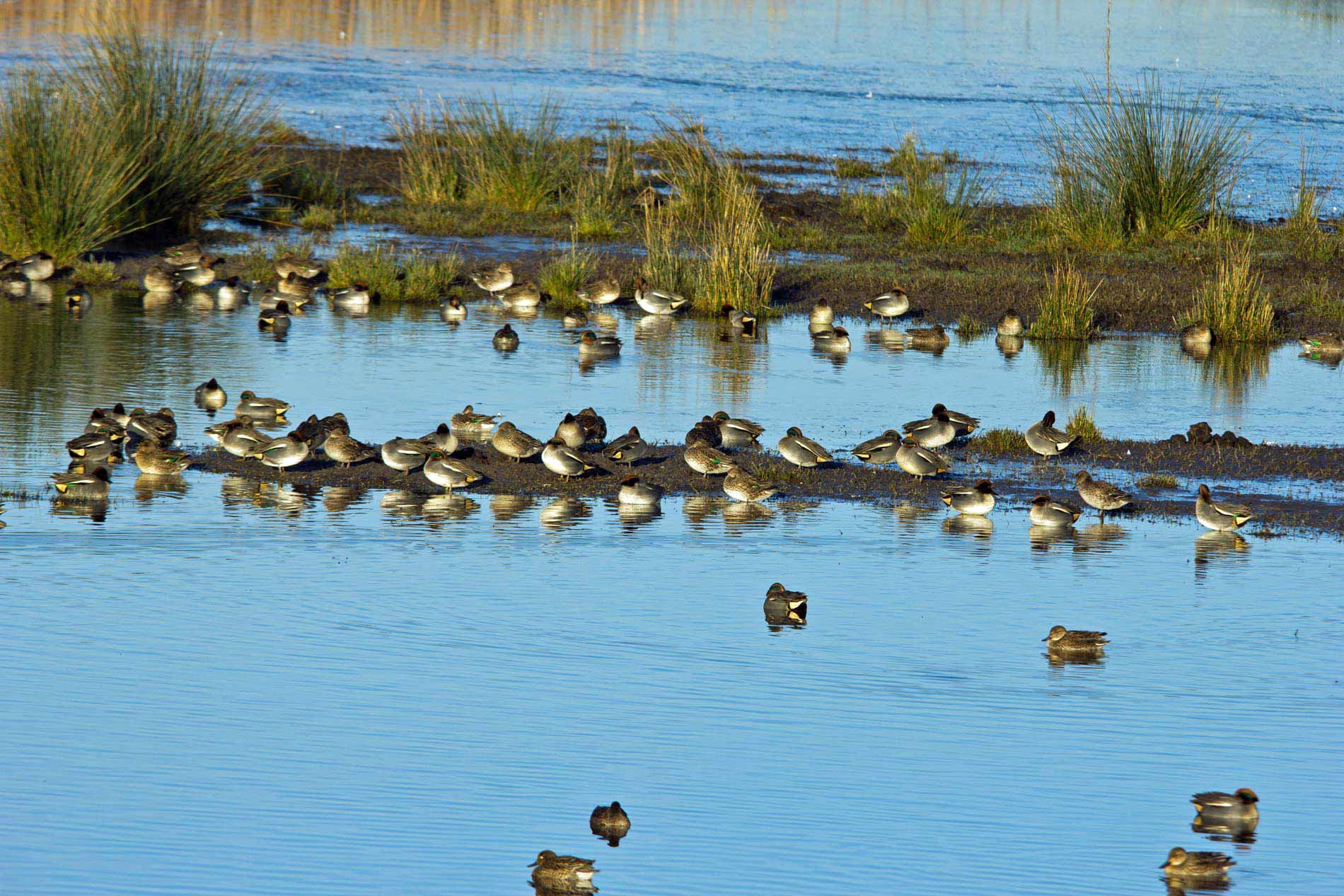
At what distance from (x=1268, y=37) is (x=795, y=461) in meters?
69.3

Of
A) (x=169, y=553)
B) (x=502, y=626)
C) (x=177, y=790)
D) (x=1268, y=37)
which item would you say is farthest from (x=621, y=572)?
(x=1268, y=37)

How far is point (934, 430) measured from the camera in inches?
602

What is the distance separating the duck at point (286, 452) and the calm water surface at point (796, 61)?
19.6 meters

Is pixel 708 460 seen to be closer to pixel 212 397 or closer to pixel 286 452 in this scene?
pixel 286 452

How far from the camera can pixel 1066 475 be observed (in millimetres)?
15102

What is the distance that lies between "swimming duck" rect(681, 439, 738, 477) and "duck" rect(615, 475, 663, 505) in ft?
2.63

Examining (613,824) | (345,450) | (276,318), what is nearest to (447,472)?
(345,450)

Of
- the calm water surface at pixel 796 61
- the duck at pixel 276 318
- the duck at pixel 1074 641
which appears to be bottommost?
the duck at pixel 1074 641

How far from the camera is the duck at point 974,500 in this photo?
13.6 metres

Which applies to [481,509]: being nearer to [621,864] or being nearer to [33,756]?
[33,756]

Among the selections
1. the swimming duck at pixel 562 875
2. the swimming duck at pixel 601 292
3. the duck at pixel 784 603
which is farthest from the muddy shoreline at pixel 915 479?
the swimming duck at pixel 601 292

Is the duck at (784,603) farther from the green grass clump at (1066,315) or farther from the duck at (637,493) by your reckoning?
the green grass clump at (1066,315)

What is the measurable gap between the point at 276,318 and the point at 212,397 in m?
5.25

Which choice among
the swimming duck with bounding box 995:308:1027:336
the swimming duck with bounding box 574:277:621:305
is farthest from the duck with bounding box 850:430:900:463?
the swimming duck with bounding box 574:277:621:305
